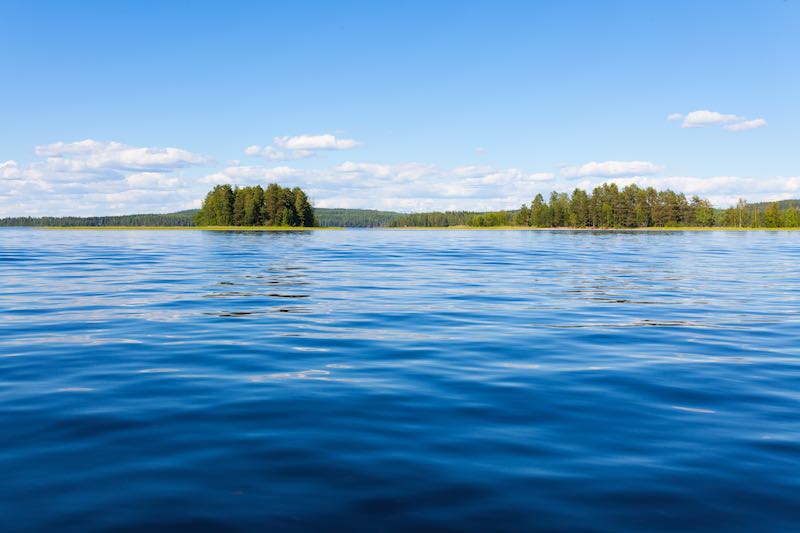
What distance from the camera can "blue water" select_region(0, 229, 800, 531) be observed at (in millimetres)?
5805

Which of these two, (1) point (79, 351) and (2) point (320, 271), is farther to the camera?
(2) point (320, 271)

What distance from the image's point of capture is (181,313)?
18.8 m

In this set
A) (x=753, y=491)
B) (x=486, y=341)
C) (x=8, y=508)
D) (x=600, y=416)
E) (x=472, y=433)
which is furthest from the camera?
(x=486, y=341)

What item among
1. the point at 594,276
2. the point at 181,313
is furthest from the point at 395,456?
the point at 594,276

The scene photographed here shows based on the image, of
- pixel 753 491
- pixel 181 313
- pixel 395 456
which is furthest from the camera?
pixel 181 313

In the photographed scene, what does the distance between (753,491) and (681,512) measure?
1071mm

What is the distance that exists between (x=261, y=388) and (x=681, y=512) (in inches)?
261

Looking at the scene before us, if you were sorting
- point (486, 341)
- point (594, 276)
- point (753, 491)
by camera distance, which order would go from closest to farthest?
point (753, 491) → point (486, 341) → point (594, 276)

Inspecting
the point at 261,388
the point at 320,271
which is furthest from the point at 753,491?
the point at 320,271

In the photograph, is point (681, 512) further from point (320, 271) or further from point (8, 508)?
point (320, 271)

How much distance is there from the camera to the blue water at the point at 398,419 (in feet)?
19.0

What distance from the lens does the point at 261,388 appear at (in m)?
10.1

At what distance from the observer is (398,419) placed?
27.9ft

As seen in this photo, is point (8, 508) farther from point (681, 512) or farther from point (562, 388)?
point (562, 388)
